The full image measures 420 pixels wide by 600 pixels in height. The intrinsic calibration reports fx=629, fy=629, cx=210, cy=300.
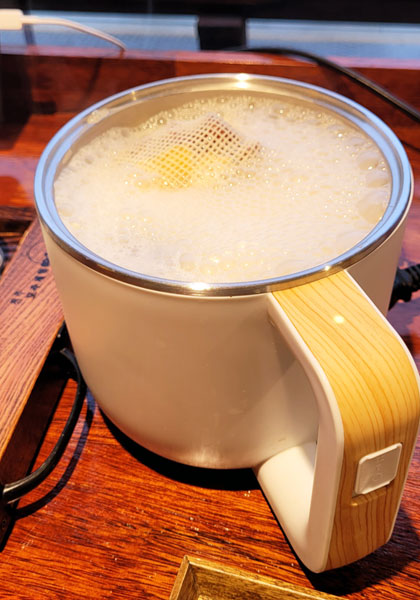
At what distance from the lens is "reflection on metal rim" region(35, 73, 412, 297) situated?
45cm

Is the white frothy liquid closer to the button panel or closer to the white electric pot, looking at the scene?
the white electric pot

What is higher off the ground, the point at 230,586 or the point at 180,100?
the point at 180,100

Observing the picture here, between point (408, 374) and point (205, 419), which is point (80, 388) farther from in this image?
point (408, 374)

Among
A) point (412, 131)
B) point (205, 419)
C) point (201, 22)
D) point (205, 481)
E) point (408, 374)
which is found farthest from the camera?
point (201, 22)

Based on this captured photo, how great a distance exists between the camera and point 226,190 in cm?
62

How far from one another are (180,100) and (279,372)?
372mm

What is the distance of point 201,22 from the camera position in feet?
4.07

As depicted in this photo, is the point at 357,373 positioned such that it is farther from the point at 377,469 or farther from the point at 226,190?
the point at 226,190

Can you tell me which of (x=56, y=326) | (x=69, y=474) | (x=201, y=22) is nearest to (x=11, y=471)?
(x=69, y=474)

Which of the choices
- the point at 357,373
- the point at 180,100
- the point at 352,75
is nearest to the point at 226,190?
the point at 180,100

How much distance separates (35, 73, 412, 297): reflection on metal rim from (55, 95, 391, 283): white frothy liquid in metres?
0.01

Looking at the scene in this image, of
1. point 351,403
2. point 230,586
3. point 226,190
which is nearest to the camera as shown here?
point 351,403

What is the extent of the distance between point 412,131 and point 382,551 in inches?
27.8

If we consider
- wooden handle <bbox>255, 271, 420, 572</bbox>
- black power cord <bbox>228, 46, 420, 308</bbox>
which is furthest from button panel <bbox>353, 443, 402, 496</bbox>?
black power cord <bbox>228, 46, 420, 308</bbox>
